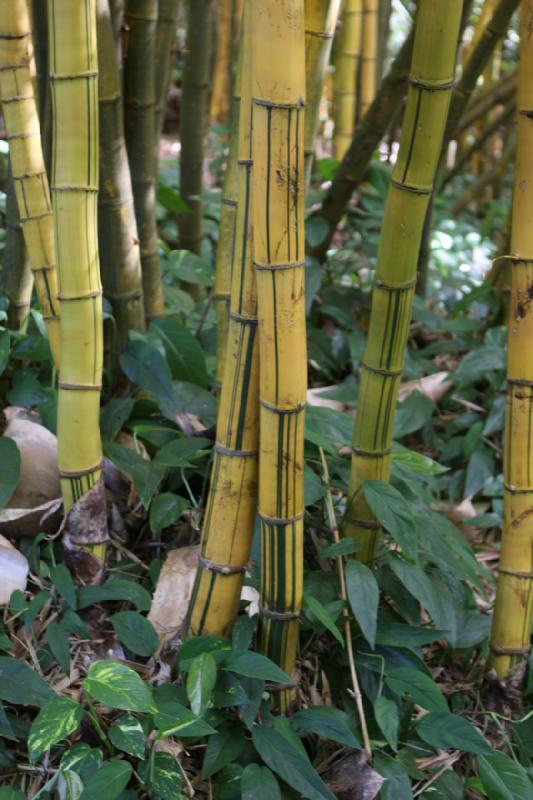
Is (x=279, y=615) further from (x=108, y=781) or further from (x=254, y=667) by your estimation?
(x=108, y=781)

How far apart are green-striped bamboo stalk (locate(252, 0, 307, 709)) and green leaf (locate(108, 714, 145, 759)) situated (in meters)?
0.18

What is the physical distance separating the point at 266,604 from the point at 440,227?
231 centimetres

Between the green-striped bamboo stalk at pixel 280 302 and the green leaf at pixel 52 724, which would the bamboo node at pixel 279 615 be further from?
the green leaf at pixel 52 724

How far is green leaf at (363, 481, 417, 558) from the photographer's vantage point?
1.02 meters

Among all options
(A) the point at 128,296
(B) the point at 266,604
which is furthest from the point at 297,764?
(A) the point at 128,296

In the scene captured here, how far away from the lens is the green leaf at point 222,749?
0.92 metres

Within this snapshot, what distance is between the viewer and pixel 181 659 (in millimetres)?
974

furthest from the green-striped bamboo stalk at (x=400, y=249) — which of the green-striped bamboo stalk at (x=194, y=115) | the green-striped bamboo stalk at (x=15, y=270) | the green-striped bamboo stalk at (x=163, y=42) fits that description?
the green-striped bamboo stalk at (x=194, y=115)

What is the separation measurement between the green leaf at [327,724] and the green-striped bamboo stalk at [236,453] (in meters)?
0.13

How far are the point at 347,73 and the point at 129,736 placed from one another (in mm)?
2494

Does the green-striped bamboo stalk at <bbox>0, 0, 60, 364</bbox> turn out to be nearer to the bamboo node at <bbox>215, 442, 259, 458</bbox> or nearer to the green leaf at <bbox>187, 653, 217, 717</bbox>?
the bamboo node at <bbox>215, 442, 259, 458</bbox>

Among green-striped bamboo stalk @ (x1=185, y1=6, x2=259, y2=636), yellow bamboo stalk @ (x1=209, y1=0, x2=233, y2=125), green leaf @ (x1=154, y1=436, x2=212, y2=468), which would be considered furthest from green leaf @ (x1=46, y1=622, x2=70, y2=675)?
yellow bamboo stalk @ (x1=209, y1=0, x2=233, y2=125)

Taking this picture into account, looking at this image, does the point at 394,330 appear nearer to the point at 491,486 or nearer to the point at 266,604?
the point at 266,604

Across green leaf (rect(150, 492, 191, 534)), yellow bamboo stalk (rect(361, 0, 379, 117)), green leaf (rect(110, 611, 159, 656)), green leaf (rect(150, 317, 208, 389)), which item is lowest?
green leaf (rect(110, 611, 159, 656))
